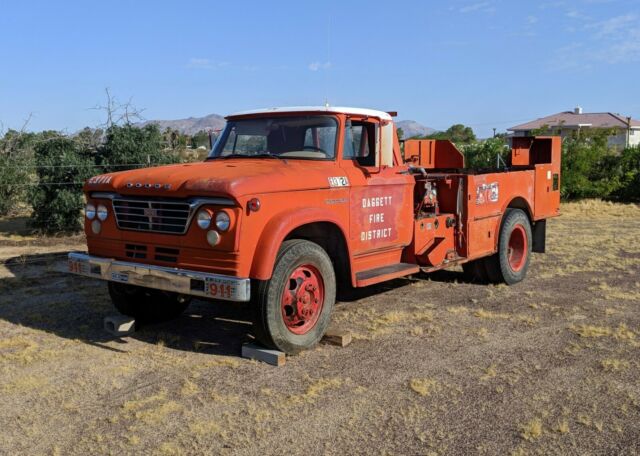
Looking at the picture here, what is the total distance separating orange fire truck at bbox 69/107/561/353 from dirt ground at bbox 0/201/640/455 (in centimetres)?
53

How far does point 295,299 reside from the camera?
5.51 metres

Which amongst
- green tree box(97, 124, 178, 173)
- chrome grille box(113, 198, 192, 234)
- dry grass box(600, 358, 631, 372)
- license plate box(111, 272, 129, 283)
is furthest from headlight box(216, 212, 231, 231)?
green tree box(97, 124, 178, 173)

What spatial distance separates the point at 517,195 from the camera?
8.77 m

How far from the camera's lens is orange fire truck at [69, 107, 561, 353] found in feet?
16.5

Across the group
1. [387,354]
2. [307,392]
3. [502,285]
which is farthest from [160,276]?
[502,285]

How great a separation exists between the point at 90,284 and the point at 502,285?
5.44 metres

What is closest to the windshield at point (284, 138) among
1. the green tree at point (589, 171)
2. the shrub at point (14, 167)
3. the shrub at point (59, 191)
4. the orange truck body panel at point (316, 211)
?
the orange truck body panel at point (316, 211)

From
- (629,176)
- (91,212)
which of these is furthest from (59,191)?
(629,176)

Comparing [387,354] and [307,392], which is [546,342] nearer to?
[387,354]

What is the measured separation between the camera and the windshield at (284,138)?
625 cm

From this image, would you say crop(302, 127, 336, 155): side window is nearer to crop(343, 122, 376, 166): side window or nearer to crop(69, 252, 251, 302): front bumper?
crop(343, 122, 376, 166): side window

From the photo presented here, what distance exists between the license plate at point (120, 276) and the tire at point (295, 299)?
1129 millimetres

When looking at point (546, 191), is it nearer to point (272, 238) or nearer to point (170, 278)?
point (272, 238)

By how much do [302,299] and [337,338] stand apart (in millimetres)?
561
